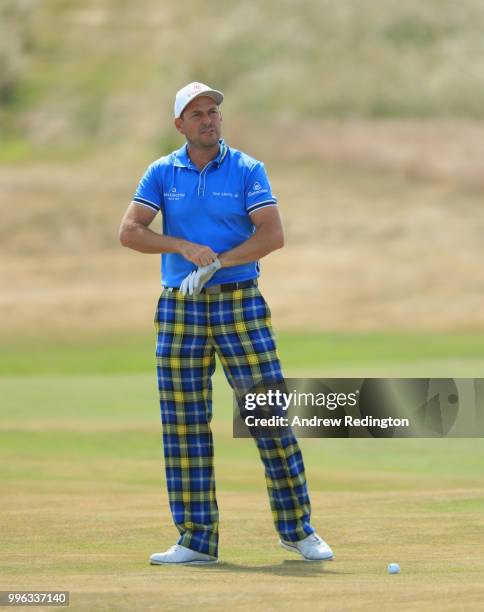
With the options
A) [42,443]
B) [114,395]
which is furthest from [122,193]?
[42,443]

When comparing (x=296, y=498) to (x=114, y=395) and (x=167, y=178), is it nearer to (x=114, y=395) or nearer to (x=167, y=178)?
(x=167, y=178)

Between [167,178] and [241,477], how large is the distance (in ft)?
13.0

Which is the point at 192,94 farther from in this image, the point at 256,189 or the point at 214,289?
the point at 214,289

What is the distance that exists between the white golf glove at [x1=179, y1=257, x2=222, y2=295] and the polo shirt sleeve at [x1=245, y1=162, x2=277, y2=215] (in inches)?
10.6

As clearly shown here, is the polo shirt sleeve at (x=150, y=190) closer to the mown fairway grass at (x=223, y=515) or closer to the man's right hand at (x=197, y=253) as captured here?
the man's right hand at (x=197, y=253)

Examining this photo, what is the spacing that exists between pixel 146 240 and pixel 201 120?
512mm

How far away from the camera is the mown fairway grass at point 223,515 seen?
5.35 meters

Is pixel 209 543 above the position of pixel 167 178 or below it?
below

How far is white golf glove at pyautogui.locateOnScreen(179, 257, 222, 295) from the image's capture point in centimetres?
623

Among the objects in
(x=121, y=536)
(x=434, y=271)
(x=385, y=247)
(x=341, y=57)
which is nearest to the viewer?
(x=121, y=536)

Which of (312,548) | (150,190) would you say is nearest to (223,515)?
(312,548)

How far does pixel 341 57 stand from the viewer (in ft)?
152

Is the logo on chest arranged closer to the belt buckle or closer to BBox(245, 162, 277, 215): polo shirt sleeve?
BBox(245, 162, 277, 215): polo shirt sleeve

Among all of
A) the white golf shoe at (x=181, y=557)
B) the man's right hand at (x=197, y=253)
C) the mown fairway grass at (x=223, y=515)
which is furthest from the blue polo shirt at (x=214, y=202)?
the mown fairway grass at (x=223, y=515)
